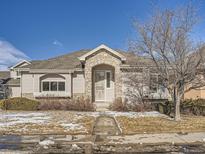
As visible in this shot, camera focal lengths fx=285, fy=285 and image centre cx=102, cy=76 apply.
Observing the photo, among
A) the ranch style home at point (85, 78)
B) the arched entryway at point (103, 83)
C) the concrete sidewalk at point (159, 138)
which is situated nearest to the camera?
the concrete sidewalk at point (159, 138)

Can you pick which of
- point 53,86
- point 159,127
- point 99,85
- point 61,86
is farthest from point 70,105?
point 159,127

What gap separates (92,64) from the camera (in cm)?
2433

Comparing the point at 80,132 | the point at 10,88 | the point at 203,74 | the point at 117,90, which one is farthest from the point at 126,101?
the point at 10,88

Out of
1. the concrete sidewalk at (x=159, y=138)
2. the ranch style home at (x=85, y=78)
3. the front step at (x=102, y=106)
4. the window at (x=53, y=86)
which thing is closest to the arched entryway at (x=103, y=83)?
the ranch style home at (x=85, y=78)

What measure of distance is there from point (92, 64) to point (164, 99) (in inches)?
267

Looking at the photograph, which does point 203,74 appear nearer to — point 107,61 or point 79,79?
point 107,61

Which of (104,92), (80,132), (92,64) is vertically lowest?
(80,132)

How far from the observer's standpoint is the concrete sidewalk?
9938 mm

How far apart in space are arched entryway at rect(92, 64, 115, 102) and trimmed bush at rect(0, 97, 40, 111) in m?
5.75

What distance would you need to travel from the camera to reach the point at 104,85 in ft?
83.6

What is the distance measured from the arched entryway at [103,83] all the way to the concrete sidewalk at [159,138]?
46.4 ft

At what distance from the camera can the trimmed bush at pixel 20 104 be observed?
2153 cm

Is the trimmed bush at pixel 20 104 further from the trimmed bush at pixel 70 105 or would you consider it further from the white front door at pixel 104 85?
the white front door at pixel 104 85

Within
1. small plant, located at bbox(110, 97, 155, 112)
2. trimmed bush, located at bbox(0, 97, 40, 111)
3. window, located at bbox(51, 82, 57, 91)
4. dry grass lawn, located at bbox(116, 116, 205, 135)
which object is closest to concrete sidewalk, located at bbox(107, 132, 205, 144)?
dry grass lawn, located at bbox(116, 116, 205, 135)
